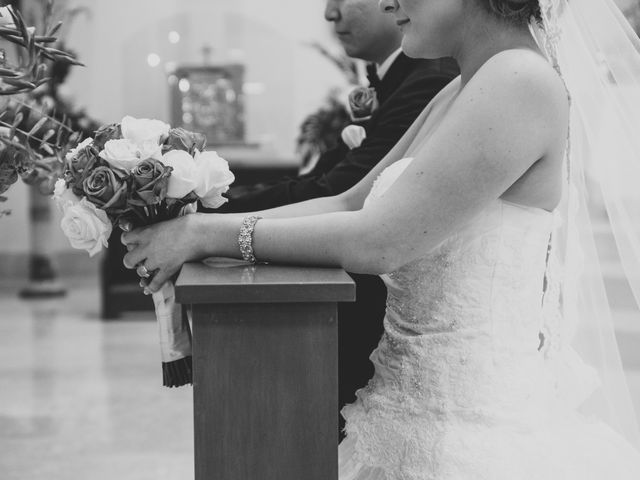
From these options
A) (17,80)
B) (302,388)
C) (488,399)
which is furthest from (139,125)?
(488,399)

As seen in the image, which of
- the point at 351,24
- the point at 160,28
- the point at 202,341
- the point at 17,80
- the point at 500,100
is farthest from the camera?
the point at 160,28

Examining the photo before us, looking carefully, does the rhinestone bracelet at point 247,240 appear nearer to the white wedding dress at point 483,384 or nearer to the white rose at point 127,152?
the white rose at point 127,152

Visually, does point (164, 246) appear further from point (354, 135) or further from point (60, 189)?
point (354, 135)

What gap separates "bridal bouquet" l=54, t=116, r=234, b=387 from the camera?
177cm

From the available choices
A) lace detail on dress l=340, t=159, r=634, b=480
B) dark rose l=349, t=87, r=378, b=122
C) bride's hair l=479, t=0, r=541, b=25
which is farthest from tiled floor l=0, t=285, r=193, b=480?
bride's hair l=479, t=0, r=541, b=25

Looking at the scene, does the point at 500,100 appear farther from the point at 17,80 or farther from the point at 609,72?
the point at 17,80

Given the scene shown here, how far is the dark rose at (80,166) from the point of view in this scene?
1.81 metres

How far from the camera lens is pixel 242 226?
1.83 metres

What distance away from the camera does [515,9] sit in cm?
192

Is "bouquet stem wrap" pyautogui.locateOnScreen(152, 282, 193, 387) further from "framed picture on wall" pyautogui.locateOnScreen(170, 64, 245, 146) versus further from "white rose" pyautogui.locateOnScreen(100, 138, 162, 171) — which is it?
"framed picture on wall" pyautogui.locateOnScreen(170, 64, 245, 146)

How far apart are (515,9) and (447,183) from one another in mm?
423

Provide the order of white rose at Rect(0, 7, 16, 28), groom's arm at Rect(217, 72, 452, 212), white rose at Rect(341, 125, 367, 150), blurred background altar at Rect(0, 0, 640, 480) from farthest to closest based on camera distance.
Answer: blurred background altar at Rect(0, 0, 640, 480)
white rose at Rect(341, 125, 367, 150)
groom's arm at Rect(217, 72, 452, 212)
white rose at Rect(0, 7, 16, 28)

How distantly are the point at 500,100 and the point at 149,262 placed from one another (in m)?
0.73

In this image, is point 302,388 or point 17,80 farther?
point 17,80
